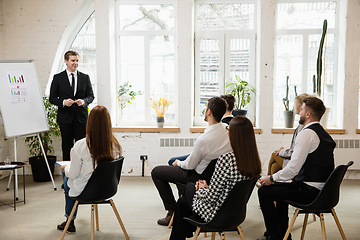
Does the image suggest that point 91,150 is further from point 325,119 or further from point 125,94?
point 325,119

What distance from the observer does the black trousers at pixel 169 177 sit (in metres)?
3.06

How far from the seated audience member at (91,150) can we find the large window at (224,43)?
3.17 metres

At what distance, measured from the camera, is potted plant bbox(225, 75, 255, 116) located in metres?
5.32

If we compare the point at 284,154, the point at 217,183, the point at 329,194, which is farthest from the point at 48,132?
the point at 329,194

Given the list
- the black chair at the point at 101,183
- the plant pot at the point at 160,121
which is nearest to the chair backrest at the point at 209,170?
the black chair at the point at 101,183

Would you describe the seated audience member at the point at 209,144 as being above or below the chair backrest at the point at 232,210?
above

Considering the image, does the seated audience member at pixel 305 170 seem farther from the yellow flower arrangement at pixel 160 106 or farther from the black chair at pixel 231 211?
the yellow flower arrangement at pixel 160 106

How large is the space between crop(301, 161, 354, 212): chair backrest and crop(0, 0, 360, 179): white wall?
110 inches

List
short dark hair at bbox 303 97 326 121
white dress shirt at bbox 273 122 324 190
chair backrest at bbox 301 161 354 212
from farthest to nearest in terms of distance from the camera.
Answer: short dark hair at bbox 303 97 326 121, white dress shirt at bbox 273 122 324 190, chair backrest at bbox 301 161 354 212

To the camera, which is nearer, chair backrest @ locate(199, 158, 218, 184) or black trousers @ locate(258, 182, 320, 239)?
black trousers @ locate(258, 182, 320, 239)

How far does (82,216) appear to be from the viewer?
12.0ft

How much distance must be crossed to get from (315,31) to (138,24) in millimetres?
2889

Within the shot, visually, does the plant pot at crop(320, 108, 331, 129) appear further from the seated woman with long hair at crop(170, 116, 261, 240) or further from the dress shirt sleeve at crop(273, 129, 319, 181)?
the seated woman with long hair at crop(170, 116, 261, 240)

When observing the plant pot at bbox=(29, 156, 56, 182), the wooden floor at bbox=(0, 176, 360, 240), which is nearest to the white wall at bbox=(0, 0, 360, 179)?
the plant pot at bbox=(29, 156, 56, 182)
